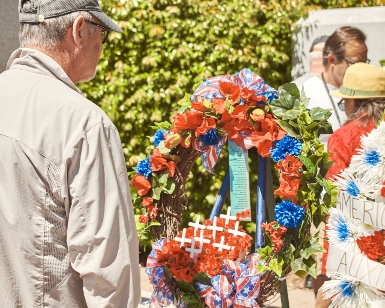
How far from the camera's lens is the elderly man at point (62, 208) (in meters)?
1.74

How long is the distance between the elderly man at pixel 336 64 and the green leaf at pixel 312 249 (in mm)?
2725

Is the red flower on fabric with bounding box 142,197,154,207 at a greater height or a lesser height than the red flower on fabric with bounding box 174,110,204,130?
lesser

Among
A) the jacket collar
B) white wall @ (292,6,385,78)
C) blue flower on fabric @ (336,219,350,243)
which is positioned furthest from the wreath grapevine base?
white wall @ (292,6,385,78)

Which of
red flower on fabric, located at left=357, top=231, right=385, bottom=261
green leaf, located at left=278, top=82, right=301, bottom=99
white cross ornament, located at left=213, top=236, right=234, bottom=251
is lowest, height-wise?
white cross ornament, located at left=213, top=236, right=234, bottom=251

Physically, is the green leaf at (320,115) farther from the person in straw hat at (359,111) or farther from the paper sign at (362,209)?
the person in straw hat at (359,111)

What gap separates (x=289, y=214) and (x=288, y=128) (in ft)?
1.40

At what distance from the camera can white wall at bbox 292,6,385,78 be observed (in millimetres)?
5613

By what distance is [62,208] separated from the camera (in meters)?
1.78

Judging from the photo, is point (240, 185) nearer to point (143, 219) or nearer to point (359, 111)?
point (143, 219)

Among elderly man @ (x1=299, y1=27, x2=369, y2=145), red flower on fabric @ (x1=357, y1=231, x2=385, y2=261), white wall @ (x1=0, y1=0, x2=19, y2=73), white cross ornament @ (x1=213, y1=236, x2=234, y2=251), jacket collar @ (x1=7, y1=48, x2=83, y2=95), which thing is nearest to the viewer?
jacket collar @ (x1=7, y1=48, x2=83, y2=95)

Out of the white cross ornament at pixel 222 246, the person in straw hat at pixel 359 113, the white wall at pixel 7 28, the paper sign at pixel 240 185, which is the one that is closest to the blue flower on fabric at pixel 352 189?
the paper sign at pixel 240 185

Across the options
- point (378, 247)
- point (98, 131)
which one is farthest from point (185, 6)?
point (98, 131)

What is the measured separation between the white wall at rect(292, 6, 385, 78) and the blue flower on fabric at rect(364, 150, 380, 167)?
117 inches

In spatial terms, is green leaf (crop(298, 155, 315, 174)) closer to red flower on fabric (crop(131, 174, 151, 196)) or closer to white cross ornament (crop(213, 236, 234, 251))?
white cross ornament (crop(213, 236, 234, 251))
